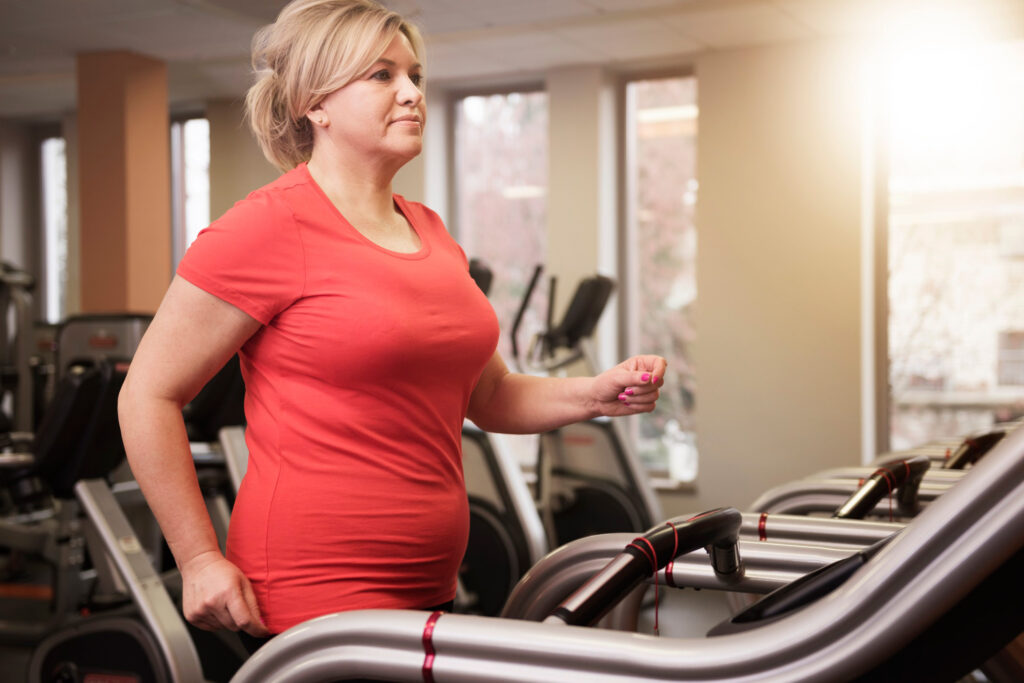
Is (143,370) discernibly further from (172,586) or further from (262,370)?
(172,586)

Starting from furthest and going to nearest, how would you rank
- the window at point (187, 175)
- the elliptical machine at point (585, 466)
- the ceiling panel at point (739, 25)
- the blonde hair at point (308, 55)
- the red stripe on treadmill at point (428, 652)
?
1. the window at point (187, 175)
2. the ceiling panel at point (739, 25)
3. the elliptical machine at point (585, 466)
4. the blonde hair at point (308, 55)
5. the red stripe on treadmill at point (428, 652)

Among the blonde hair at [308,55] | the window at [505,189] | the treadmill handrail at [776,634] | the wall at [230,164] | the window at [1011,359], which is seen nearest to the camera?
the treadmill handrail at [776,634]

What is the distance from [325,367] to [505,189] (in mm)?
5232

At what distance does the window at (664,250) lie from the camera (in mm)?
5711

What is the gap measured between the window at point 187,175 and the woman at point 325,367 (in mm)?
4601

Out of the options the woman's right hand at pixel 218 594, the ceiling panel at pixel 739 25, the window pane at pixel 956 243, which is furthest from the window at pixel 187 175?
the woman's right hand at pixel 218 594

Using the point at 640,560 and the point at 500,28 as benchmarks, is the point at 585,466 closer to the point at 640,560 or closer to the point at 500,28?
the point at 500,28

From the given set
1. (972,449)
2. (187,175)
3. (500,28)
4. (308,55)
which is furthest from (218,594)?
(187,175)

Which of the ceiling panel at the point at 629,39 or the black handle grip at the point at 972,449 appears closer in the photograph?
the black handle grip at the point at 972,449

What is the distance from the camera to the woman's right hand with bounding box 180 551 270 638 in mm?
999

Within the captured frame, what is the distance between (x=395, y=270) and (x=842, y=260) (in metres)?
4.45

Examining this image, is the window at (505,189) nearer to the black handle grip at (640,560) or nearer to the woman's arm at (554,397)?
the woman's arm at (554,397)

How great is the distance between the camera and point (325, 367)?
101 cm

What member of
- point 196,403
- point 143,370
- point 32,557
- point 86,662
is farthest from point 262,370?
point 32,557
